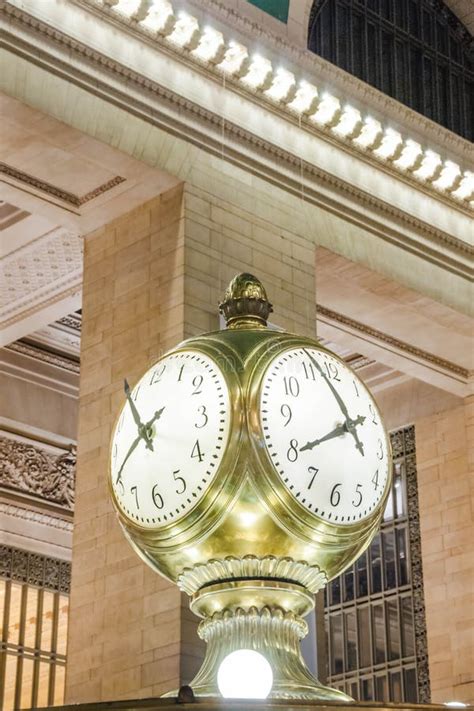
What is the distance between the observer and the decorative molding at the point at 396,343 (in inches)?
472

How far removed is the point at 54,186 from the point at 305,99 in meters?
1.89

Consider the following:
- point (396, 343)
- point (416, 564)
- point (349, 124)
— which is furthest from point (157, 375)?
point (416, 564)

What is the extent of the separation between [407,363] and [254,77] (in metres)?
3.34

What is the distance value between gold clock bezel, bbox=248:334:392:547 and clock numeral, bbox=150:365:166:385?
5.6 inches

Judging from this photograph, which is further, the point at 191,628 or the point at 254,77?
the point at 254,77

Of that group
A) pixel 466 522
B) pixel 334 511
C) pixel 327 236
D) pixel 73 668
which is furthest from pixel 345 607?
pixel 334 511

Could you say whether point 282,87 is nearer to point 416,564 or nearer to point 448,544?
point 448,544

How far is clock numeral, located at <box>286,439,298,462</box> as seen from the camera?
6.09ft

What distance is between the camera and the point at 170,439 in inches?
75.4

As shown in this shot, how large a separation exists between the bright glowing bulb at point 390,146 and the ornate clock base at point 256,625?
942 cm

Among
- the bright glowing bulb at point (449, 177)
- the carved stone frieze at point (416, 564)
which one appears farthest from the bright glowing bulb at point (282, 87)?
the carved stone frieze at point (416, 564)

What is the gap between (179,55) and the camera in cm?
984

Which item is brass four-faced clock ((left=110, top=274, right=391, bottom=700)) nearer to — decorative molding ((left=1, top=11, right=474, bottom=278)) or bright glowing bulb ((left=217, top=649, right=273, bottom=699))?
bright glowing bulb ((left=217, top=649, right=273, bottom=699))

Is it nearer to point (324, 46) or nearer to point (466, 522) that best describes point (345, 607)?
point (466, 522)
